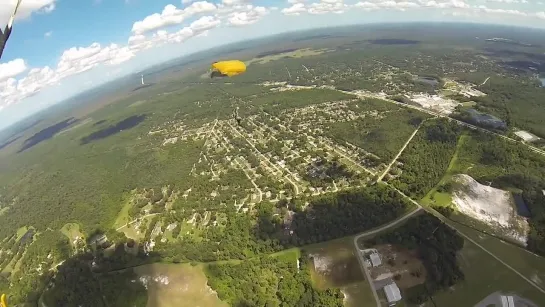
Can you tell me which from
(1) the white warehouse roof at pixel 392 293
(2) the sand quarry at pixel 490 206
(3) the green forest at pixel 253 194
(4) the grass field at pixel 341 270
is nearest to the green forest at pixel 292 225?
(3) the green forest at pixel 253 194

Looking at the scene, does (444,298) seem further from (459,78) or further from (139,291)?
(459,78)

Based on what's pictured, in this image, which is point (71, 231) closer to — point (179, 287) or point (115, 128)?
point (179, 287)

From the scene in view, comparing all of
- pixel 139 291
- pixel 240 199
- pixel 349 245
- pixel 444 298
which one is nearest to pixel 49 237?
pixel 139 291

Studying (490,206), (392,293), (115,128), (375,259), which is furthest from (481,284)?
(115,128)

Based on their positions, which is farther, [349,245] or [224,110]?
[224,110]

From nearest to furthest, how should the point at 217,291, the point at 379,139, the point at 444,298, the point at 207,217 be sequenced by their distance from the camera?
the point at 444,298, the point at 217,291, the point at 207,217, the point at 379,139
